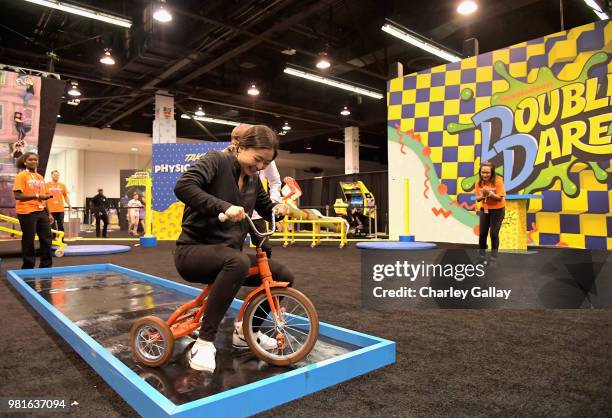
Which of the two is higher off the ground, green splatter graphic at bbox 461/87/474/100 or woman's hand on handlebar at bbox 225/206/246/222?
green splatter graphic at bbox 461/87/474/100

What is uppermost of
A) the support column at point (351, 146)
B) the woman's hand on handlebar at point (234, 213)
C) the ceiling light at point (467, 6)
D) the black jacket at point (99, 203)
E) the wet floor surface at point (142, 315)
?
the ceiling light at point (467, 6)

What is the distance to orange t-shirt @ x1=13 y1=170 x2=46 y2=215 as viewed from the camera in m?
4.34

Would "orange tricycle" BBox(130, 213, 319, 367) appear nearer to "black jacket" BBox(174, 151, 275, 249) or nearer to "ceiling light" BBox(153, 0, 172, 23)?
"black jacket" BBox(174, 151, 275, 249)

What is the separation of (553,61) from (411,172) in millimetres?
3042

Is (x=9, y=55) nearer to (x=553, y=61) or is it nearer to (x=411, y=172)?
(x=411, y=172)

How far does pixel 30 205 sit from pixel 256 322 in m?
3.60

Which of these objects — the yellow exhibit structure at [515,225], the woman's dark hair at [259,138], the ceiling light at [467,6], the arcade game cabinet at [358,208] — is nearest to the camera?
the woman's dark hair at [259,138]

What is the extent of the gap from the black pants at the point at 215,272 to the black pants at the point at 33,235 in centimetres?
348

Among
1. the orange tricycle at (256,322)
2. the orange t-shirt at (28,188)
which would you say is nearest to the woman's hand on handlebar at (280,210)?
the orange tricycle at (256,322)

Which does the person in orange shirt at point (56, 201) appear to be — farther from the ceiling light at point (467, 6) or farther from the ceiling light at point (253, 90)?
the ceiling light at point (467, 6)

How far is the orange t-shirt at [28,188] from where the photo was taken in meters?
4.34

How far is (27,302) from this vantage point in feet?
11.1

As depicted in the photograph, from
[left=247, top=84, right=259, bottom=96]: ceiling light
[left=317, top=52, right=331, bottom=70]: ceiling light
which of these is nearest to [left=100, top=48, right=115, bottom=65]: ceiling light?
[left=247, top=84, right=259, bottom=96]: ceiling light

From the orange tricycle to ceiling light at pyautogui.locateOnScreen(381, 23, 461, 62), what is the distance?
22.8 feet
